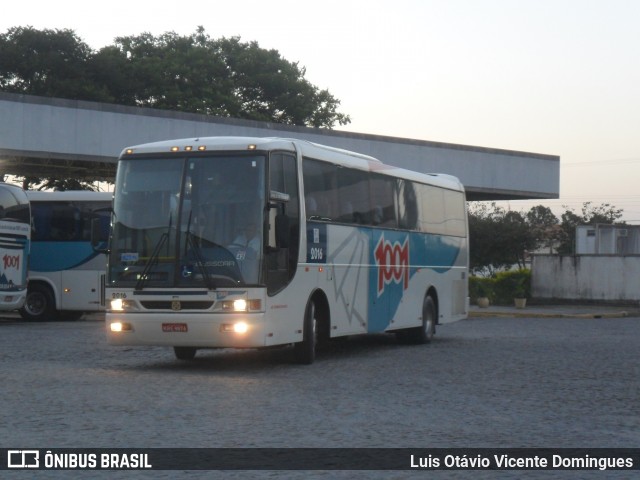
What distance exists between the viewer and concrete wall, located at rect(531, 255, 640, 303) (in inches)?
1863

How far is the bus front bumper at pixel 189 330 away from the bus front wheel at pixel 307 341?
59.5 inches

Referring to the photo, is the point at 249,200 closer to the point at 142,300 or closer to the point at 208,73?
the point at 142,300

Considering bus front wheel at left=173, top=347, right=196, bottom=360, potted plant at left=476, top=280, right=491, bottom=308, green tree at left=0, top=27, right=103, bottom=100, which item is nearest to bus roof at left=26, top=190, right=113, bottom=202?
bus front wheel at left=173, top=347, right=196, bottom=360

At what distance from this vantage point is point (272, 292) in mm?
16438

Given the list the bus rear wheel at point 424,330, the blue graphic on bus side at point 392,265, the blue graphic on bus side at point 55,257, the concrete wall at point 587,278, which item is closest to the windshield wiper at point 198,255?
the blue graphic on bus side at point 392,265

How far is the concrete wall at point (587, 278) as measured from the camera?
155 ft

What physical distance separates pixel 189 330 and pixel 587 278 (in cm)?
3497

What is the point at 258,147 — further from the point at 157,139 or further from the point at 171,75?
the point at 171,75

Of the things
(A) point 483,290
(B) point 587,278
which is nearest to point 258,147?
(B) point 587,278

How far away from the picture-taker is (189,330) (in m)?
16.2

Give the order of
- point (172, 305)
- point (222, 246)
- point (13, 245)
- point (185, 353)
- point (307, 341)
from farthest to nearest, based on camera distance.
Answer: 1. point (13, 245)
2. point (185, 353)
3. point (307, 341)
4. point (172, 305)
5. point (222, 246)

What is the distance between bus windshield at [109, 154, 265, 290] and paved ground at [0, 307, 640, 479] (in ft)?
4.55

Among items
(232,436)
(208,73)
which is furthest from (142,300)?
(208,73)

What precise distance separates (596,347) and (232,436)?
14.1 meters
